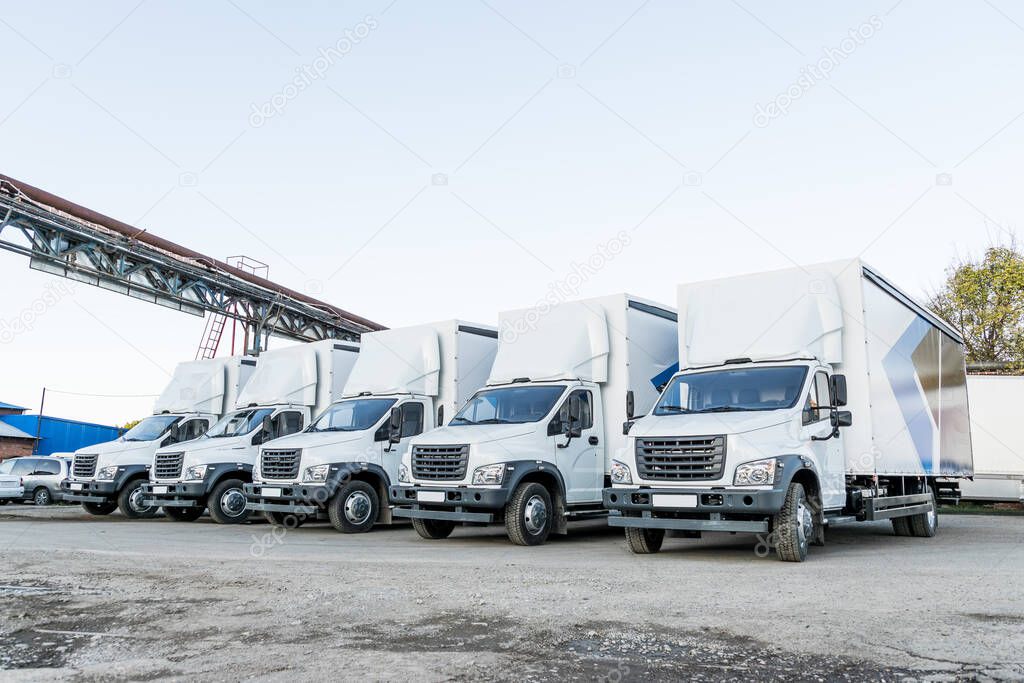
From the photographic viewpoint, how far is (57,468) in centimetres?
2559

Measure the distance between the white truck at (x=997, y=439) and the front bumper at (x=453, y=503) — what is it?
46.5ft

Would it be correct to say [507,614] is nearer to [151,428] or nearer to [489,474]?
Answer: [489,474]

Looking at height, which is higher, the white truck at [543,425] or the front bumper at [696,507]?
the white truck at [543,425]

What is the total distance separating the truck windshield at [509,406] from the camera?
12133 millimetres

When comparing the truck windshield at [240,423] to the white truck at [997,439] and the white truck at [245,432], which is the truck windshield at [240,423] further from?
the white truck at [997,439]

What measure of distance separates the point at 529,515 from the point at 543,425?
128 cm

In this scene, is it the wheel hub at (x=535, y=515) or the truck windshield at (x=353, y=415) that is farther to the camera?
the truck windshield at (x=353, y=415)

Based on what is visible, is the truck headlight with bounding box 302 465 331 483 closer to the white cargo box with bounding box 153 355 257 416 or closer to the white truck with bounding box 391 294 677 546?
the white truck with bounding box 391 294 677 546

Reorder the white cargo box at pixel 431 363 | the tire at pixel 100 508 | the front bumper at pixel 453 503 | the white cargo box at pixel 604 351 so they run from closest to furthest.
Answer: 1. the front bumper at pixel 453 503
2. the white cargo box at pixel 604 351
3. the white cargo box at pixel 431 363
4. the tire at pixel 100 508

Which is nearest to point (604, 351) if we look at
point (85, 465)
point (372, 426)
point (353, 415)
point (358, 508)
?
point (372, 426)

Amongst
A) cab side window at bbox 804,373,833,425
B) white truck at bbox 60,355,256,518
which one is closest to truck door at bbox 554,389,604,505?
cab side window at bbox 804,373,833,425

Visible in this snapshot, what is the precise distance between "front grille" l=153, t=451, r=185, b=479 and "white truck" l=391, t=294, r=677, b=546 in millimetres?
6198

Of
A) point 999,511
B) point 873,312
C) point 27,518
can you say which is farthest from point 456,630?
point 999,511

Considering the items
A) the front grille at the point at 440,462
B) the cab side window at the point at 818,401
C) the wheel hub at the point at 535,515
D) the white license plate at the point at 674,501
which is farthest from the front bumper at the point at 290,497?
the cab side window at the point at 818,401
